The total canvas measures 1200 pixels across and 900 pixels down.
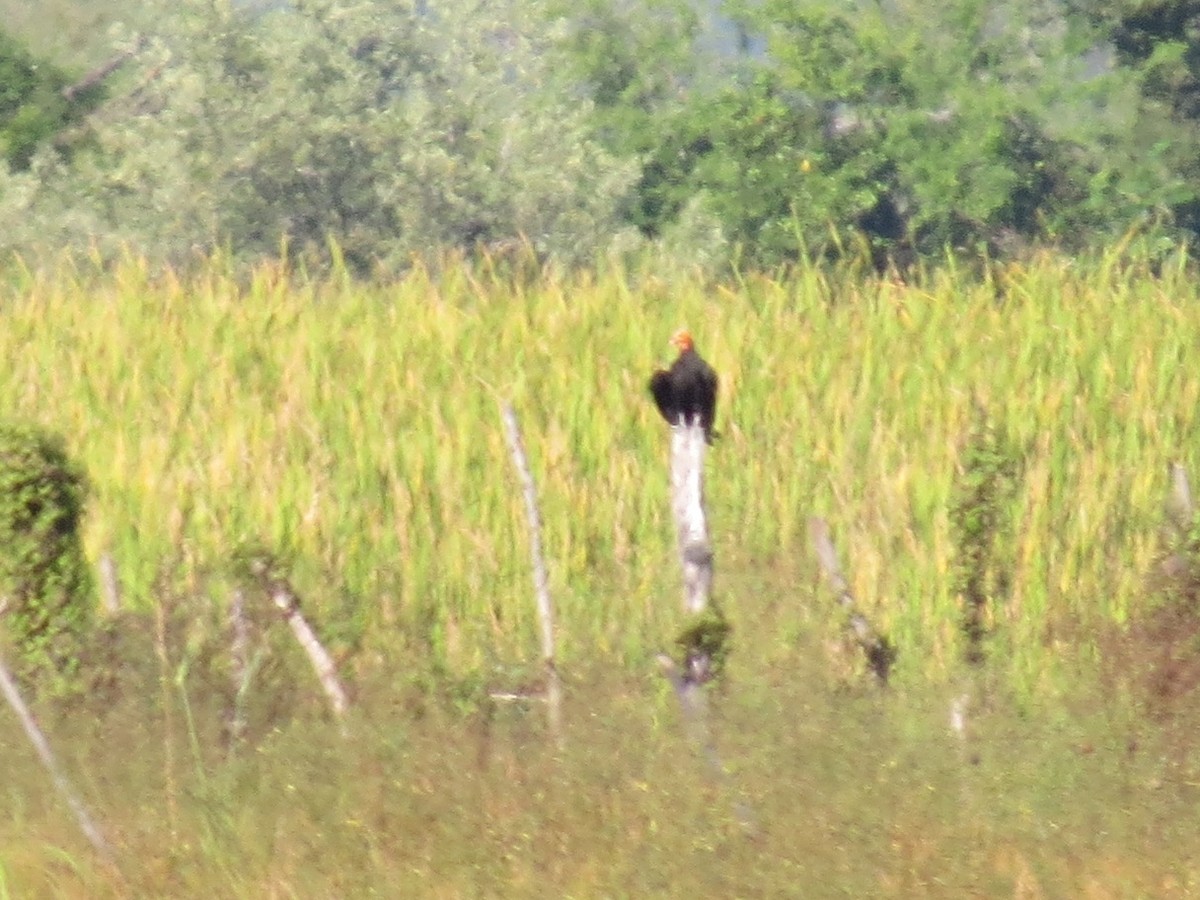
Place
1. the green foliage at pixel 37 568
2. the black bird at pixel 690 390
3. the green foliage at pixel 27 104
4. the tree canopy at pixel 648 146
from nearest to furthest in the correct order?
the black bird at pixel 690 390 < the green foliage at pixel 37 568 < the tree canopy at pixel 648 146 < the green foliage at pixel 27 104

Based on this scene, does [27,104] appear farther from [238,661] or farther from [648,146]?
[238,661]

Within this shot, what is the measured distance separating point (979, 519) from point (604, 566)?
4.31 ft

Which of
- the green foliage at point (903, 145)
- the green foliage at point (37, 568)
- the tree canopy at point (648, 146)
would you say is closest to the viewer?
the green foliage at point (37, 568)

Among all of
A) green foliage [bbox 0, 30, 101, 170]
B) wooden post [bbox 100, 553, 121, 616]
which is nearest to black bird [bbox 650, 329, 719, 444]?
wooden post [bbox 100, 553, 121, 616]

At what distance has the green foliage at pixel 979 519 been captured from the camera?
17.4ft

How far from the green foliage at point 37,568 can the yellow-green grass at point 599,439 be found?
0.95ft

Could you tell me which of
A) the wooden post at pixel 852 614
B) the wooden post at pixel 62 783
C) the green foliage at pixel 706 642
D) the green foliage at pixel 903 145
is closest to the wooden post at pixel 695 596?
the green foliage at pixel 706 642

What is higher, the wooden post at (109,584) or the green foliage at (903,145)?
the wooden post at (109,584)

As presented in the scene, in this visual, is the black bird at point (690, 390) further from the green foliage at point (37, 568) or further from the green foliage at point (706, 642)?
the green foliage at point (37, 568)

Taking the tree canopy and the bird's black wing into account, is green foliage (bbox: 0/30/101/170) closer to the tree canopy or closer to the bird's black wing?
the tree canopy

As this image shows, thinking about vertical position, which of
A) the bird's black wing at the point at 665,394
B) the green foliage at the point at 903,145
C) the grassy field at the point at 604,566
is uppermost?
the bird's black wing at the point at 665,394

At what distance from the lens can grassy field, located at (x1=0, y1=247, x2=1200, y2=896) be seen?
13.3ft

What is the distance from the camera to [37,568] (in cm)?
512

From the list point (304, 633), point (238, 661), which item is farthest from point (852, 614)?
point (238, 661)
